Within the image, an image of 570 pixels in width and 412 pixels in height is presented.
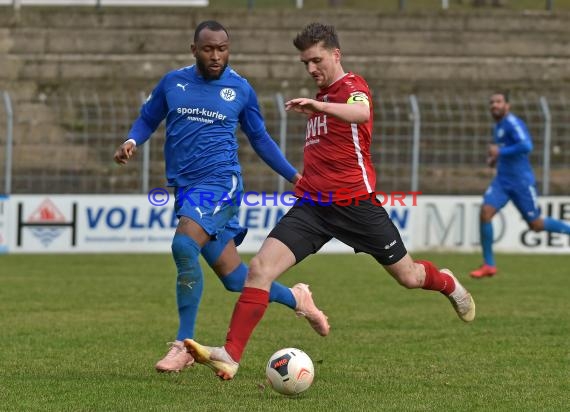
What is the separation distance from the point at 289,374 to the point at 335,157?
1422 mm

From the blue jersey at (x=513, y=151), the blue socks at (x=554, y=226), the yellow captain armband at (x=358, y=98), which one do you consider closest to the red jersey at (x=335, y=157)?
the yellow captain armband at (x=358, y=98)

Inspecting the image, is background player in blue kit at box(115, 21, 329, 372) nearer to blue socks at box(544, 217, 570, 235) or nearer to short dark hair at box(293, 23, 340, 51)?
short dark hair at box(293, 23, 340, 51)

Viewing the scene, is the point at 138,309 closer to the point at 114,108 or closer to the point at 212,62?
the point at 212,62

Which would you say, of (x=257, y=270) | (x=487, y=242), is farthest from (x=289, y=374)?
(x=487, y=242)

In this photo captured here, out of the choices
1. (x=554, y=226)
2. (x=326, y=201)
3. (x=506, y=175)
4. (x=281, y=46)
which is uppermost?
(x=281, y=46)

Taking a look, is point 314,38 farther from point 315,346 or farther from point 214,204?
point 315,346

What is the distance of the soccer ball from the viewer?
6.71 m

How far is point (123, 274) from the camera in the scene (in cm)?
1609

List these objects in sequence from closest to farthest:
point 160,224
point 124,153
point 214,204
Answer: point 124,153 → point 214,204 → point 160,224

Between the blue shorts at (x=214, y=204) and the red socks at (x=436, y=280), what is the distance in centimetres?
129

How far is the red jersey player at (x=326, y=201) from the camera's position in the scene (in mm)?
7094

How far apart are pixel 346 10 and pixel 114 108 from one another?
285 inches

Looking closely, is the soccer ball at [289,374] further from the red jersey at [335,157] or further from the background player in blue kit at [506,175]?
the background player in blue kit at [506,175]

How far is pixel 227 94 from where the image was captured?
805 cm
